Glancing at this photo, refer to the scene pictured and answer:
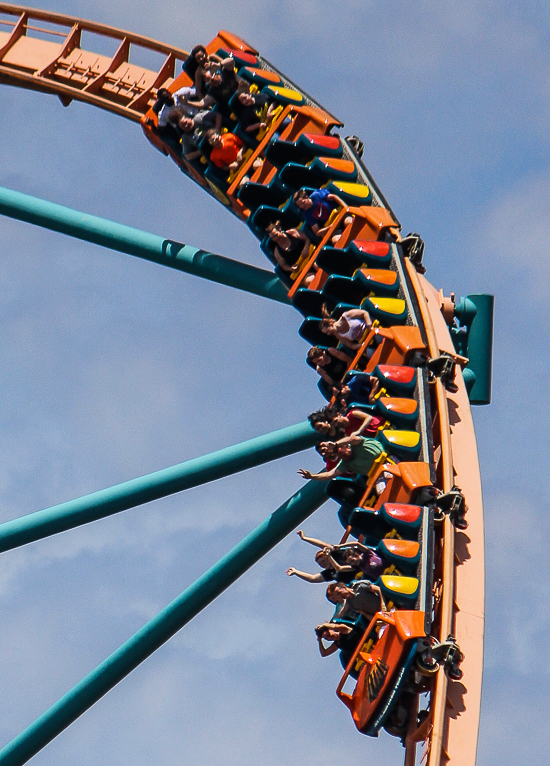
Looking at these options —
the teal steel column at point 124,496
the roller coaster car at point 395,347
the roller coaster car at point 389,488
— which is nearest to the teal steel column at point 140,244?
the roller coaster car at point 395,347

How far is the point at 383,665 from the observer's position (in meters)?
9.81

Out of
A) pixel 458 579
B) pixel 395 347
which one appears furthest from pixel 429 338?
pixel 458 579

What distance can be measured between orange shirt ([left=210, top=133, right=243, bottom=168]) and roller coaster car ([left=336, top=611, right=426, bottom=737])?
4.06 meters

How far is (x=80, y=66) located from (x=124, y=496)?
4.32m

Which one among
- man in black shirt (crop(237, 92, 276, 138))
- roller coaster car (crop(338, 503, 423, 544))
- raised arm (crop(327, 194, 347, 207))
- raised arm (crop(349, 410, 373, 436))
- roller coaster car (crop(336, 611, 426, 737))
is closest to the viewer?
roller coaster car (crop(336, 611, 426, 737))

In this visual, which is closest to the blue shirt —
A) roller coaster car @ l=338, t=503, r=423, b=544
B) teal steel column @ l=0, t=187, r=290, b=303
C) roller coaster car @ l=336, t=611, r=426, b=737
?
teal steel column @ l=0, t=187, r=290, b=303

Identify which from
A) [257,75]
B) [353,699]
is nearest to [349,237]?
[257,75]

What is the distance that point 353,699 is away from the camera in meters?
10.1

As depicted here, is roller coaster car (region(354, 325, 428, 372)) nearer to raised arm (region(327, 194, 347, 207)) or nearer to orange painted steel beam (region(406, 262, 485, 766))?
orange painted steel beam (region(406, 262, 485, 766))

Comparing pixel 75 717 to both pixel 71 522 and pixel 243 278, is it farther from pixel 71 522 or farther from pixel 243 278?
pixel 243 278

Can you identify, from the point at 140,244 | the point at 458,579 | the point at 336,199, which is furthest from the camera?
the point at 140,244

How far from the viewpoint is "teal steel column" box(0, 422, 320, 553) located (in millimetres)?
11430

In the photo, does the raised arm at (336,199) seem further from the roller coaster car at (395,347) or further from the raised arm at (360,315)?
the roller coaster car at (395,347)

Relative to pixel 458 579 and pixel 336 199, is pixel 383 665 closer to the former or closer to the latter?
pixel 458 579
